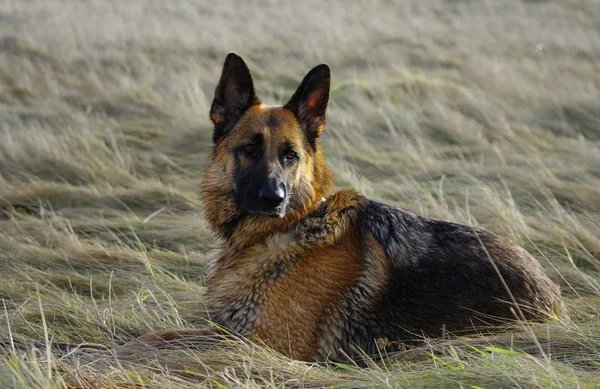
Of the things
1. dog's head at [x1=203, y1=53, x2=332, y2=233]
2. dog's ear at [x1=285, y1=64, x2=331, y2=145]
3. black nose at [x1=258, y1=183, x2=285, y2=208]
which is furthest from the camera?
dog's ear at [x1=285, y1=64, x2=331, y2=145]

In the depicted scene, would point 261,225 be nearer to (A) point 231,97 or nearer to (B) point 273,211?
(B) point 273,211

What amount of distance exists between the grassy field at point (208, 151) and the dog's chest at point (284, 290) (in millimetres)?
152

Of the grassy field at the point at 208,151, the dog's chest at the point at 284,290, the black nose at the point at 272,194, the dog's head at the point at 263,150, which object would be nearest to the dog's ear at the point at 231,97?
the dog's head at the point at 263,150

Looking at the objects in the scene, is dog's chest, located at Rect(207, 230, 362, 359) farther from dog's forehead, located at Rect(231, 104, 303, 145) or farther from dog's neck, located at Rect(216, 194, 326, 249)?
dog's forehead, located at Rect(231, 104, 303, 145)

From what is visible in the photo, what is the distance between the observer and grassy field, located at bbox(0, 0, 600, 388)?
3.22 metres

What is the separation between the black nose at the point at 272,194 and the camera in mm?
3697

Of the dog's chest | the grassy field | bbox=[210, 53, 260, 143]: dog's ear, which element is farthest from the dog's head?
the grassy field

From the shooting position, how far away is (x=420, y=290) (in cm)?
355

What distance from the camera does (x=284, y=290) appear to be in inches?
139

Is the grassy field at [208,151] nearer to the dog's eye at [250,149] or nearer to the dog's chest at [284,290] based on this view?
the dog's chest at [284,290]

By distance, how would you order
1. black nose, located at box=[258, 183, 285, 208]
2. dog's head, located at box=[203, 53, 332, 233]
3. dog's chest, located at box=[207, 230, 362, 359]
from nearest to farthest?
dog's chest, located at box=[207, 230, 362, 359] → black nose, located at box=[258, 183, 285, 208] → dog's head, located at box=[203, 53, 332, 233]

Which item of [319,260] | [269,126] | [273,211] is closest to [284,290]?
[319,260]

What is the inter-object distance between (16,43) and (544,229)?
949 centimetres

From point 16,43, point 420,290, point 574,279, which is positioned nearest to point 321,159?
A: point 420,290
